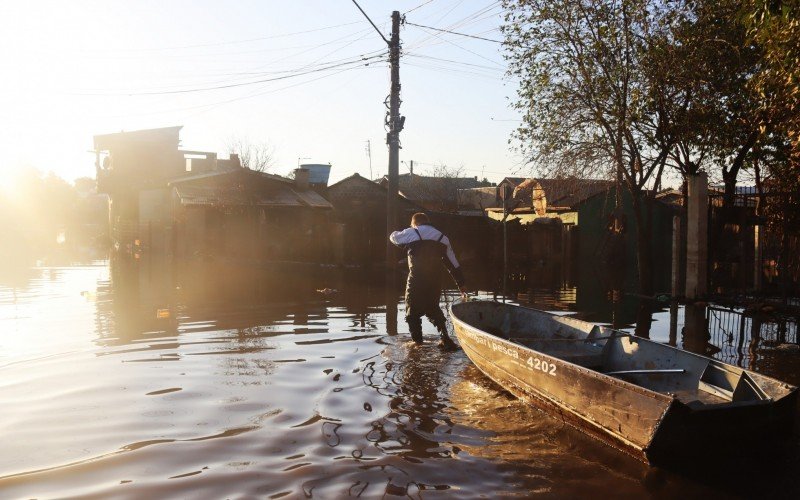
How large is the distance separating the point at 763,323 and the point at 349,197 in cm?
2820

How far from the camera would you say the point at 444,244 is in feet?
34.0

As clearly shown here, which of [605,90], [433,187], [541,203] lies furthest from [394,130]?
[433,187]

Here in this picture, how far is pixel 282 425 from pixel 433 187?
57.5 m

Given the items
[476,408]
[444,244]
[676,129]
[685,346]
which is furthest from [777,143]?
[476,408]

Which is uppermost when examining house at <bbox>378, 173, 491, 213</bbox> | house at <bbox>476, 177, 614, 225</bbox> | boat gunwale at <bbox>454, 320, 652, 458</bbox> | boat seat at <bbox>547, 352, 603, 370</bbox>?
house at <bbox>378, 173, 491, 213</bbox>

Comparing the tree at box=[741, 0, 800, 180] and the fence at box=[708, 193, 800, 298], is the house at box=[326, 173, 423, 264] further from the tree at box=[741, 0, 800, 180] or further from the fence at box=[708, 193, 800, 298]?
the tree at box=[741, 0, 800, 180]

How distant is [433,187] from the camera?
63.5m

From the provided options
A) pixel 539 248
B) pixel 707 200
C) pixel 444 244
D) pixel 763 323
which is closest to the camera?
pixel 444 244

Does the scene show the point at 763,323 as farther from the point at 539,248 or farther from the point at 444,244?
the point at 539,248

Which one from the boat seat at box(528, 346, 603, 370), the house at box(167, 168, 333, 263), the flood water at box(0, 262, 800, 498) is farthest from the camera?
the house at box(167, 168, 333, 263)

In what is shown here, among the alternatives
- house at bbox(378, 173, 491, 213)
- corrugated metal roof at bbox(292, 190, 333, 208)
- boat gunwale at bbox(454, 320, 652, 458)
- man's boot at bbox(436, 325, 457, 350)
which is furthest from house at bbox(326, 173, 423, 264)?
boat gunwale at bbox(454, 320, 652, 458)

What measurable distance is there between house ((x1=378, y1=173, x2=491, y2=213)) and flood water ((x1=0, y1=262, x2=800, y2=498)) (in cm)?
4024

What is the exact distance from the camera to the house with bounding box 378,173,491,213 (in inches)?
2103

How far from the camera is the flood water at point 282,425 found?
5254 mm
